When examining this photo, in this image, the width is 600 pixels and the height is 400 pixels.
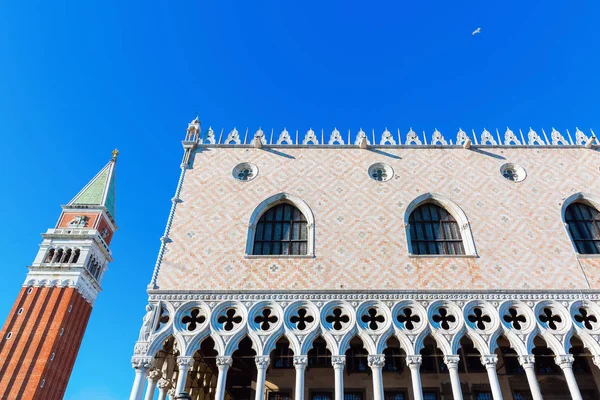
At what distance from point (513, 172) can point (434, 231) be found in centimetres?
402

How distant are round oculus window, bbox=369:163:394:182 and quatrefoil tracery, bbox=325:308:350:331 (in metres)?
5.04

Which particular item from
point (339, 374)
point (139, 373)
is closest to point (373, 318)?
point (339, 374)

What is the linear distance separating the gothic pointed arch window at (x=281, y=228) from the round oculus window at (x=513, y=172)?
275 inches

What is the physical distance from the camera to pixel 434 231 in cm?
1343

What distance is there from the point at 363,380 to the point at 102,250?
64.2ft

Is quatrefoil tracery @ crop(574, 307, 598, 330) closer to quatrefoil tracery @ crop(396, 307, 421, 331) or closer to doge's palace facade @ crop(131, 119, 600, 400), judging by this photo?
doge's palace facade @ crop(131, 119, 600, 400)

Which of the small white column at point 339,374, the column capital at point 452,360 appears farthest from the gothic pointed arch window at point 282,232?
the column capital at point 452,360

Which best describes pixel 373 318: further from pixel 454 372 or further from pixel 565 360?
pixel 565 360

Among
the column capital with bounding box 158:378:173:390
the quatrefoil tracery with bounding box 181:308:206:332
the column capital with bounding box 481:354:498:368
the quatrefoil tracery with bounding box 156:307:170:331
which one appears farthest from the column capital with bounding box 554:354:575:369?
the column capital with bounding box 158:378:173:390

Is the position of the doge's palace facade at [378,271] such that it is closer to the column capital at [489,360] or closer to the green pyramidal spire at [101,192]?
the column capital at [489,360]

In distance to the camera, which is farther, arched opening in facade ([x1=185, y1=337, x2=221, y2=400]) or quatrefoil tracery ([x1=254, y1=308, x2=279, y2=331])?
arched opening in facade ([x1=185, y1=337, x2=221, y2=400])

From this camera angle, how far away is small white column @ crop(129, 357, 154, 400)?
10.5 metres

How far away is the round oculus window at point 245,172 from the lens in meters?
14.6

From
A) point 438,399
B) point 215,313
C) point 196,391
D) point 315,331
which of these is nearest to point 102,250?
point 196,391
